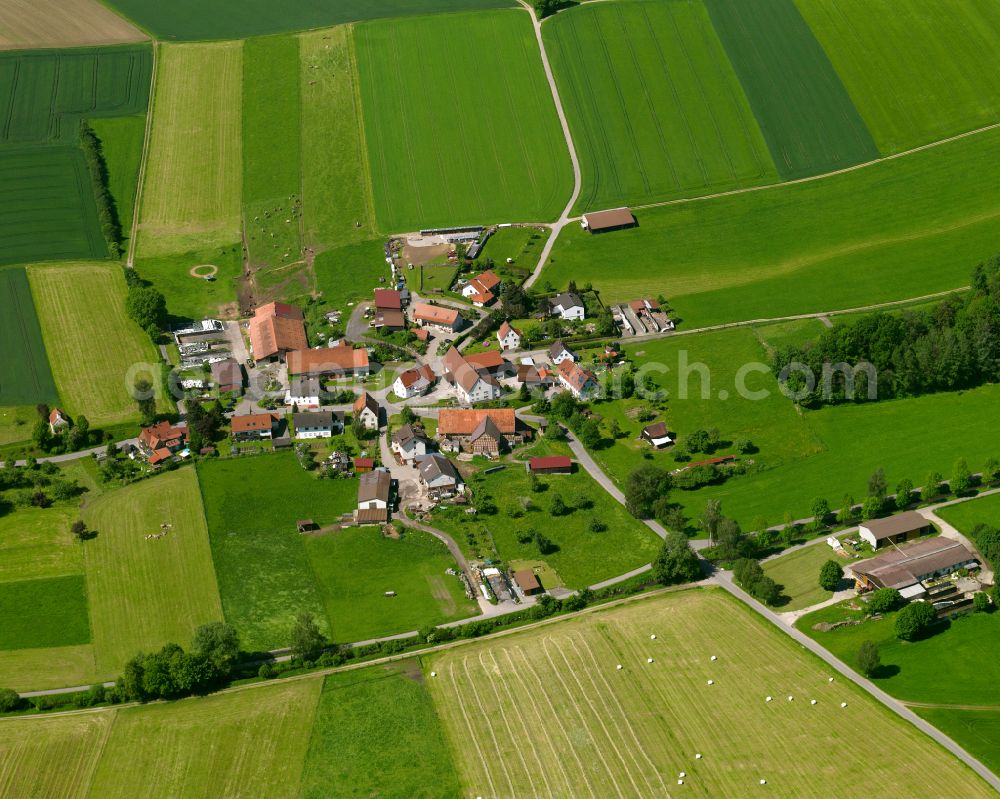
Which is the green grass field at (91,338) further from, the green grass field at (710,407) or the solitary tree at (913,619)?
the solitary tree at (913,619)

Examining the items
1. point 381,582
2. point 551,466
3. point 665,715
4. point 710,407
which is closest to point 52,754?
point 381,582

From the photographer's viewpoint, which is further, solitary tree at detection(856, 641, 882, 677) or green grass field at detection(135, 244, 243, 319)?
green grass field at detection(135, 244, 243, 319)

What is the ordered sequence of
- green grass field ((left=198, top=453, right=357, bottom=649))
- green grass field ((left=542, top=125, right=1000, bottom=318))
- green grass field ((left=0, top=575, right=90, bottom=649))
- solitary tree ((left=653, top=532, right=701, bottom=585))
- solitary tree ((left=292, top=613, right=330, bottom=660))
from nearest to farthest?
solitary tree ((left=292, top=613, right=330, bottom=660)), green grass field ((left=0, top=575, right=90, bottom=649)), green grass field ((left=198, top=453, right=357, bottom=649)), solitary tree ((left=653, top=532, right=701, bottom=585)), green grass field ((left=542, top=125, right=1000, bottom=318))

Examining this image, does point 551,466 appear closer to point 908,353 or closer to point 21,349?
point 908,353

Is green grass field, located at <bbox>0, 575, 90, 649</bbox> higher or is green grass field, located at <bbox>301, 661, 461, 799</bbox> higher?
green grass field, located at <bbox>0, 575, 90, 649</bbox>

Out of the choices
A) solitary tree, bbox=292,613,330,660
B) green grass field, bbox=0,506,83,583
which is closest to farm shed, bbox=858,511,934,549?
solitary tree, bbox=292,613,330,660

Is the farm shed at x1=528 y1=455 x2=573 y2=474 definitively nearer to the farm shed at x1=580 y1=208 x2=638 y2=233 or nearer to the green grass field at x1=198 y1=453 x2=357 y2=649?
the green grass field at x1=198 y1=453 x2=357 y2=649

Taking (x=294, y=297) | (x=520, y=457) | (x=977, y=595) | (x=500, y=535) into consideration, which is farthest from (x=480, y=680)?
(x=294, y=297)

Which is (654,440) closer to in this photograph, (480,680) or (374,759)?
(480,680)
